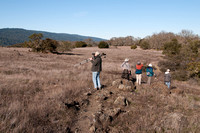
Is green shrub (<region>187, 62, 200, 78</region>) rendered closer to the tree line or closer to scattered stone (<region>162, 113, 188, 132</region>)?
the tree line

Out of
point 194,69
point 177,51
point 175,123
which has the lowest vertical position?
point 194,69

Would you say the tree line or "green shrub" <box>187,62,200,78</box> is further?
the tree line

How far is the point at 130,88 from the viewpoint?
7.38 metres

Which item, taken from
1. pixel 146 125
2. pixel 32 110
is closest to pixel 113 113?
pixel 146 125

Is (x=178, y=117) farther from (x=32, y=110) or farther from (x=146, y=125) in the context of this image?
(x=32, y=110)

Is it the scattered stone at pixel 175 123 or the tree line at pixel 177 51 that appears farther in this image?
the tree line at pixel 177 51

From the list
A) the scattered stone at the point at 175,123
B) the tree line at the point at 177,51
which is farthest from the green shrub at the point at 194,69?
the scattered stone at the point at 175,123

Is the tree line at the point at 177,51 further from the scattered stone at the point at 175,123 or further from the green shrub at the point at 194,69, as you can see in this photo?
the scattered stone at the point at 175,123

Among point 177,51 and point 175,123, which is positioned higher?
point 177,51

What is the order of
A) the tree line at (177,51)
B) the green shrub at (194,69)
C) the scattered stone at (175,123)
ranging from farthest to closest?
the tree line at (177,51), the green shrub at (194,69), the scattered stone at (175,123)

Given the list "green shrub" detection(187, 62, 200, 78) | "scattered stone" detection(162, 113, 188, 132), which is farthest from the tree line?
"scattered stone" detection(162, 113, 188, 132)

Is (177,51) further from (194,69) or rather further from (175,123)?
(175,123)

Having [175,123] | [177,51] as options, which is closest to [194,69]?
Result: [177,51]

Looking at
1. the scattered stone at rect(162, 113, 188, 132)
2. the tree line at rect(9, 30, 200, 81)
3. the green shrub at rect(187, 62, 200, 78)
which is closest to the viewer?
the scattered stone at rect(162, 113, 188, 132)
